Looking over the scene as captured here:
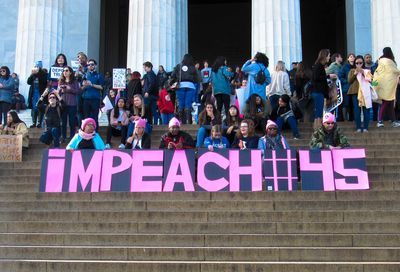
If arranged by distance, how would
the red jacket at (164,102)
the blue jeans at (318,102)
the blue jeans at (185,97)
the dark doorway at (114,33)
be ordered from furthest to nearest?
the dark doorway at (114,33) → the red jacket at (164,102) → the blue jeans at (185,97) → the blue jeans at (318,102)

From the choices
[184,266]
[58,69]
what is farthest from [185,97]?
[184,266]

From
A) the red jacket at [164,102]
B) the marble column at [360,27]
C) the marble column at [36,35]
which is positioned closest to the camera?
the red jacket at [164,102]

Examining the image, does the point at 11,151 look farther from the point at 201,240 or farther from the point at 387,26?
the point at 387,26

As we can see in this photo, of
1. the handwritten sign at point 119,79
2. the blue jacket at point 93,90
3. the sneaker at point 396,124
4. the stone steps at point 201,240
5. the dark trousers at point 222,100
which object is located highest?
the handwritten sign at point 119,79

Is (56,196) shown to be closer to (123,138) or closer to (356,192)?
(123,138)

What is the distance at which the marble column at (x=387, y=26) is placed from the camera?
60.3ft

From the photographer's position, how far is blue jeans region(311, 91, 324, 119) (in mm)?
13961

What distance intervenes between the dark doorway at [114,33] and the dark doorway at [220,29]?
436 centimetres

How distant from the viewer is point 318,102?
14.0 metres

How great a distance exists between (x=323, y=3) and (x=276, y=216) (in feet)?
99.0

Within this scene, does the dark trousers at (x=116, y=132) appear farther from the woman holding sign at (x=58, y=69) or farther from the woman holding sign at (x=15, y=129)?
the woman holding sign at (x=58, y=69)

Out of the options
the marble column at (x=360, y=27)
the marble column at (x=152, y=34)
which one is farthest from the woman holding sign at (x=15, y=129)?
the marble column at (x=360, y=27)

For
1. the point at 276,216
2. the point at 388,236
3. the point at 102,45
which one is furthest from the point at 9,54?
the point at 388,236

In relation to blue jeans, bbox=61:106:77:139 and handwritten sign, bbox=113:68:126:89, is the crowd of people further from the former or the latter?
handwritten sign, bbox=113:68:126:89
